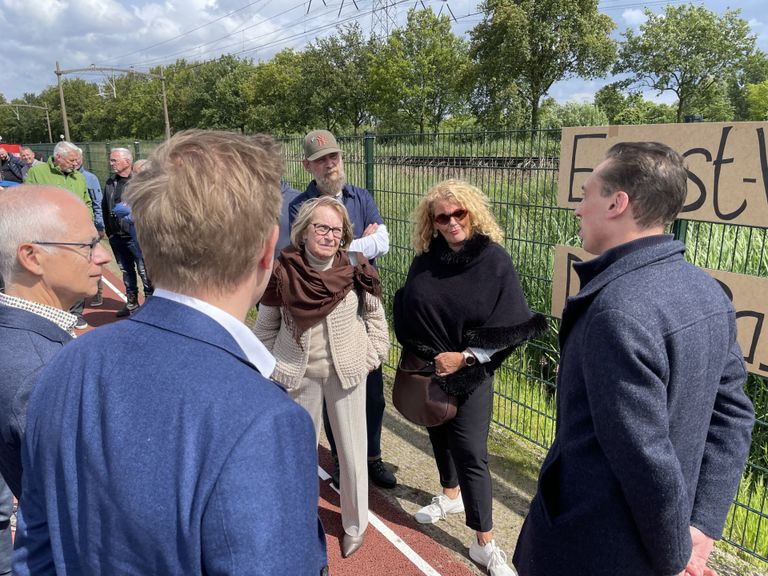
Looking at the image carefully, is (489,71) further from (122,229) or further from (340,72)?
(122,229)

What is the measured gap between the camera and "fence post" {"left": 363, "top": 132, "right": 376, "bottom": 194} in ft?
16.0

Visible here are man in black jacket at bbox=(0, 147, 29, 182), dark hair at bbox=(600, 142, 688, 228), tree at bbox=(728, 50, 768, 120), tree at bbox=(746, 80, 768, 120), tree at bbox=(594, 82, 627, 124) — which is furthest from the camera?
tree at bbox=(728, 50, 768, 120)

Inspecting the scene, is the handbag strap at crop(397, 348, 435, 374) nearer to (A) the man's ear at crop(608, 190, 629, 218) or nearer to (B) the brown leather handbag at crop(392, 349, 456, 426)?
(B) the brown leather handbag at crop(392, 349, 456, 426)

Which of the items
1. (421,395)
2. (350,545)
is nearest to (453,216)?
(421,395)

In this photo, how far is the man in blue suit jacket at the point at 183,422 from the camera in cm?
77

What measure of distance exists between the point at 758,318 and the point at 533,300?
1.97 meters

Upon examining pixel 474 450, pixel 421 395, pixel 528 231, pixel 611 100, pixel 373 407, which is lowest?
pixel 373 407

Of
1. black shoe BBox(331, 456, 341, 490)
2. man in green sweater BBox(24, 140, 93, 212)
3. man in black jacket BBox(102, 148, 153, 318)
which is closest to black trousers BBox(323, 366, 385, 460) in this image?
black shoe BBox(331, 456, 341, 490)

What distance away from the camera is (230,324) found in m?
0.94

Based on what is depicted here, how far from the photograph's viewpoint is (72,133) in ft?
245

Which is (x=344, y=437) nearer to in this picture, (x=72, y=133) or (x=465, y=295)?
(x=465, y=295)

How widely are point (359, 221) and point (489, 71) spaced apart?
34.8 m

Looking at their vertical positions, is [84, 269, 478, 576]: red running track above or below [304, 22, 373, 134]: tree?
below

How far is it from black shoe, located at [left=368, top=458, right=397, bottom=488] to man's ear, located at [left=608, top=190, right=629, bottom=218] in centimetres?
256
